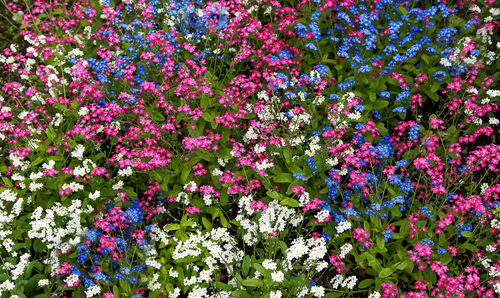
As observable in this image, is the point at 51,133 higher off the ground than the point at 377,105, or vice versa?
the point at 377,105

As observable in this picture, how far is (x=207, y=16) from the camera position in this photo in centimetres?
666

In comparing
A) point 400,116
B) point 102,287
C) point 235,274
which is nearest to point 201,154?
point 235,274

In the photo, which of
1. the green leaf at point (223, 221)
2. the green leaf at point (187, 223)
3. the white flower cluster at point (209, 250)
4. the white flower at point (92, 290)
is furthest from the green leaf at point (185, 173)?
the white flower at point (92, 290)

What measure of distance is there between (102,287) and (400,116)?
4496 millimetres

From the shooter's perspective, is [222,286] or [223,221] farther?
[223,221]

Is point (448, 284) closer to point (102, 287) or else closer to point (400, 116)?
point (400, 116)

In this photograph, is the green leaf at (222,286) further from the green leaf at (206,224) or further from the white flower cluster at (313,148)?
Answer: the white flower cluster at (313,148)

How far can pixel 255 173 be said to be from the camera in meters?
5.42

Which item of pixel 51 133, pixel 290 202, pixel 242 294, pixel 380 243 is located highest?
pixel 51 133

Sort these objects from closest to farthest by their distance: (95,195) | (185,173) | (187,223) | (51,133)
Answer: (95,195)
(187,223)
(185,173)
(51,133)

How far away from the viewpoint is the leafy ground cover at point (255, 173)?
4.73 metres

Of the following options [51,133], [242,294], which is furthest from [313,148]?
[51,133]

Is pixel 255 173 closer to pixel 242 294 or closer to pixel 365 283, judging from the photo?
pixel 242 294

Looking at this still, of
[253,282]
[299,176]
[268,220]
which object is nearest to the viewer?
[253,282]
